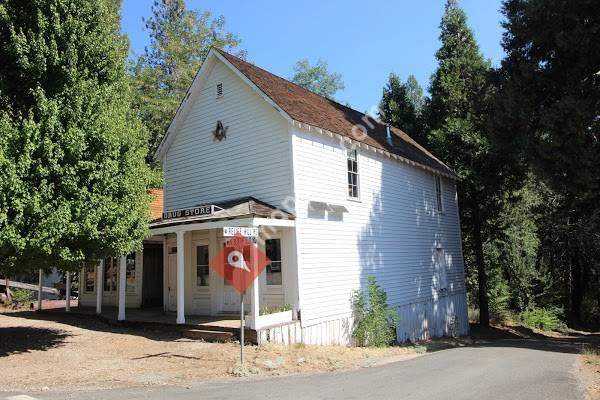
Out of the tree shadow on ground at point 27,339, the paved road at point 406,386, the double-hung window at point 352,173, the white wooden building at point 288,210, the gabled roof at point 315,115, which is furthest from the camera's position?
the double-hung window at point 352,173

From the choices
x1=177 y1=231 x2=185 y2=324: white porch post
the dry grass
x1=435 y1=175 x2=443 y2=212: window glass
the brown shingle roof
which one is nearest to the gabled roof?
the brown shingle roof

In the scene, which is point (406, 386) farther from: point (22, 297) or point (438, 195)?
point (22, 297)

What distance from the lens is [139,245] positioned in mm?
12789

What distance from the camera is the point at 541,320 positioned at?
28.9 m

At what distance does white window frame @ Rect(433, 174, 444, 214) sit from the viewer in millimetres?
22500

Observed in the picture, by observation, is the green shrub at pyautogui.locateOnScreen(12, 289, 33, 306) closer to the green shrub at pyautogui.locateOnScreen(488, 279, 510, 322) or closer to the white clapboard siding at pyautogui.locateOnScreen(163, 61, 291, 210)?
the white clapboard siding at pyautogui.locateOnScreen(163, 61, 291, 210)

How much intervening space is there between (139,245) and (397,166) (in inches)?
421

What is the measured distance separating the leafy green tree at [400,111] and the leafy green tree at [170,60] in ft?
36.4

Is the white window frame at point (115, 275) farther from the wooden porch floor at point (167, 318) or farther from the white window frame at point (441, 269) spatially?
the white window frame at point (441, 269)

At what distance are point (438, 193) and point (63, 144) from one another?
16.5 meters

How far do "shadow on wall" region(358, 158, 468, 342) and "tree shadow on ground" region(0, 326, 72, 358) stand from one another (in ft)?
29.5

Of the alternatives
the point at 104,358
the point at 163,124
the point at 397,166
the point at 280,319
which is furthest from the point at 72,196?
the point at 163,124

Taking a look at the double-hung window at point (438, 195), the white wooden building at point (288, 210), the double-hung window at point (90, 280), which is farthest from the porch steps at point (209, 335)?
the double-hung window at point (438, 195)

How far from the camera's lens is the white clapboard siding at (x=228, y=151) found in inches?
597
